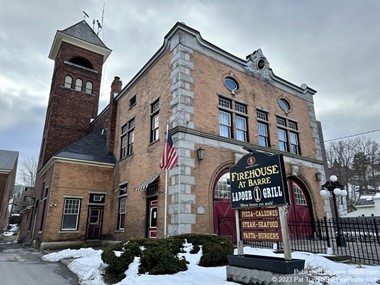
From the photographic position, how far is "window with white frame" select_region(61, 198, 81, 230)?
16.5m

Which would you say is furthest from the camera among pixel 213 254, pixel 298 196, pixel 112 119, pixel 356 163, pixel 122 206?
pixel 356 163

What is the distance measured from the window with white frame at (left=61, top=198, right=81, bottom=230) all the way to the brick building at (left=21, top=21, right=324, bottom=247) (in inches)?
2.3

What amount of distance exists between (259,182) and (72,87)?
76.0ft

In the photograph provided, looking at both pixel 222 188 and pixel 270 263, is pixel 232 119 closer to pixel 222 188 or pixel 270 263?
pixel 222 188

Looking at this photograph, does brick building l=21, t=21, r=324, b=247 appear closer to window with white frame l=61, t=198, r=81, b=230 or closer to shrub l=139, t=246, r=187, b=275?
window with white frame l=61, t=198, r=81, b=230

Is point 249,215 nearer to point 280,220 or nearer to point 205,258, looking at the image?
point 280,220

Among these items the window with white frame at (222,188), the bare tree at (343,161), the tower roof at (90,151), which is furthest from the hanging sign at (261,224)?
the bare tree at (343,161)

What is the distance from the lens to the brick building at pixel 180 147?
41.0 feet

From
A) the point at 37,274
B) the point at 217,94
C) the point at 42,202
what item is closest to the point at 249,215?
the point at 37,274

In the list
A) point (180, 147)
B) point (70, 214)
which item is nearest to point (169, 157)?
point (180, 147)

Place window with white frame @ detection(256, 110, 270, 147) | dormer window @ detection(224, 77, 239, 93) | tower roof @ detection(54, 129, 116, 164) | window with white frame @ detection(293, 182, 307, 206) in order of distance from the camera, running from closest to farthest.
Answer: dormer window @ detection(224, 77, 239, 93)
window with white frame @ detection(256, 110, 270, 147)
window with white frame @ detection(293, 182, 307, 206)
tower roof @ detection(54, 129, 116, 164)

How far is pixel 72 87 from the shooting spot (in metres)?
24.9

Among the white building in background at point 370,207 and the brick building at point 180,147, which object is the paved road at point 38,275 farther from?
the white building in background at point 370,207

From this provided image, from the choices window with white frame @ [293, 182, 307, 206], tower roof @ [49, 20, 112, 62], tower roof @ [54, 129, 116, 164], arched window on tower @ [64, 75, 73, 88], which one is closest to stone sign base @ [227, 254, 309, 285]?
window with white frame @ [293, 182, 307, 206]
